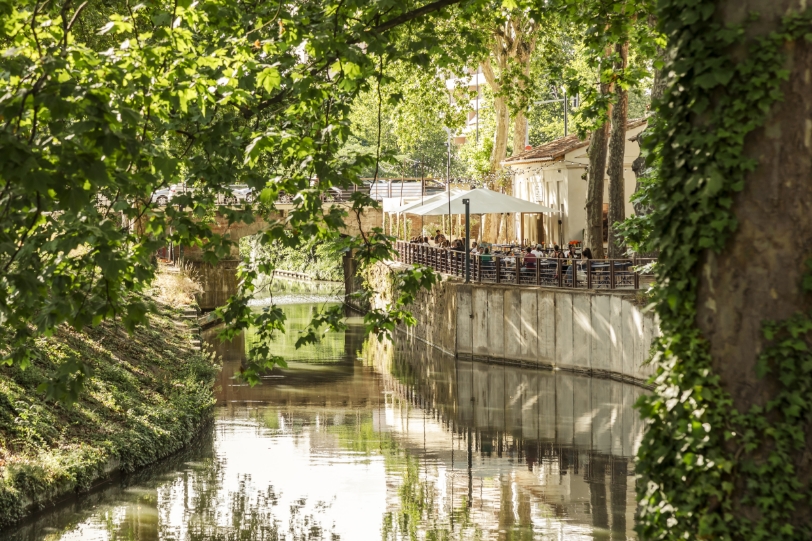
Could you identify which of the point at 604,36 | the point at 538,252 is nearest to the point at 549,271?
the point at 538,252

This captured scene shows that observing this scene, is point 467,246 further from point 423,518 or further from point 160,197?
point 160,197

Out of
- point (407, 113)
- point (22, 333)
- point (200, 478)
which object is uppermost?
point (407, 113)

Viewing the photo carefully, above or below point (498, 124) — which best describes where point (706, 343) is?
below

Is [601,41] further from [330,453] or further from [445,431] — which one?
[445,431]

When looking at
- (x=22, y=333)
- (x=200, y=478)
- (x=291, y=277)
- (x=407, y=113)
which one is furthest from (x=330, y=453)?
(x=291, y=277)

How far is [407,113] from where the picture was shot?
128 ft

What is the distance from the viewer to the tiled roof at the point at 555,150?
37369 millimetres

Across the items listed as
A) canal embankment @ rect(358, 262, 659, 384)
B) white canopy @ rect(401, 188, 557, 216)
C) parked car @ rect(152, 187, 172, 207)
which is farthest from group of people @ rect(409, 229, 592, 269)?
parked car @ rect(152, 187, 172, 207)

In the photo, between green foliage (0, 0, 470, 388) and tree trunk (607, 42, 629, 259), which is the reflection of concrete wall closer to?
tree trunk (607, 42, 629, 259)

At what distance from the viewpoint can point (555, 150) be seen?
41.2 m

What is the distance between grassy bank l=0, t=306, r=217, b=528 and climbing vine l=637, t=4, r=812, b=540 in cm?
833

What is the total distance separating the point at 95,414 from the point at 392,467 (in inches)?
196

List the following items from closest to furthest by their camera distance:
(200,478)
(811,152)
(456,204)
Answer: (811,152), (200,478), (456,204)

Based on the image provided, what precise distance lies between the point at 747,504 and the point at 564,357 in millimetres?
24059
